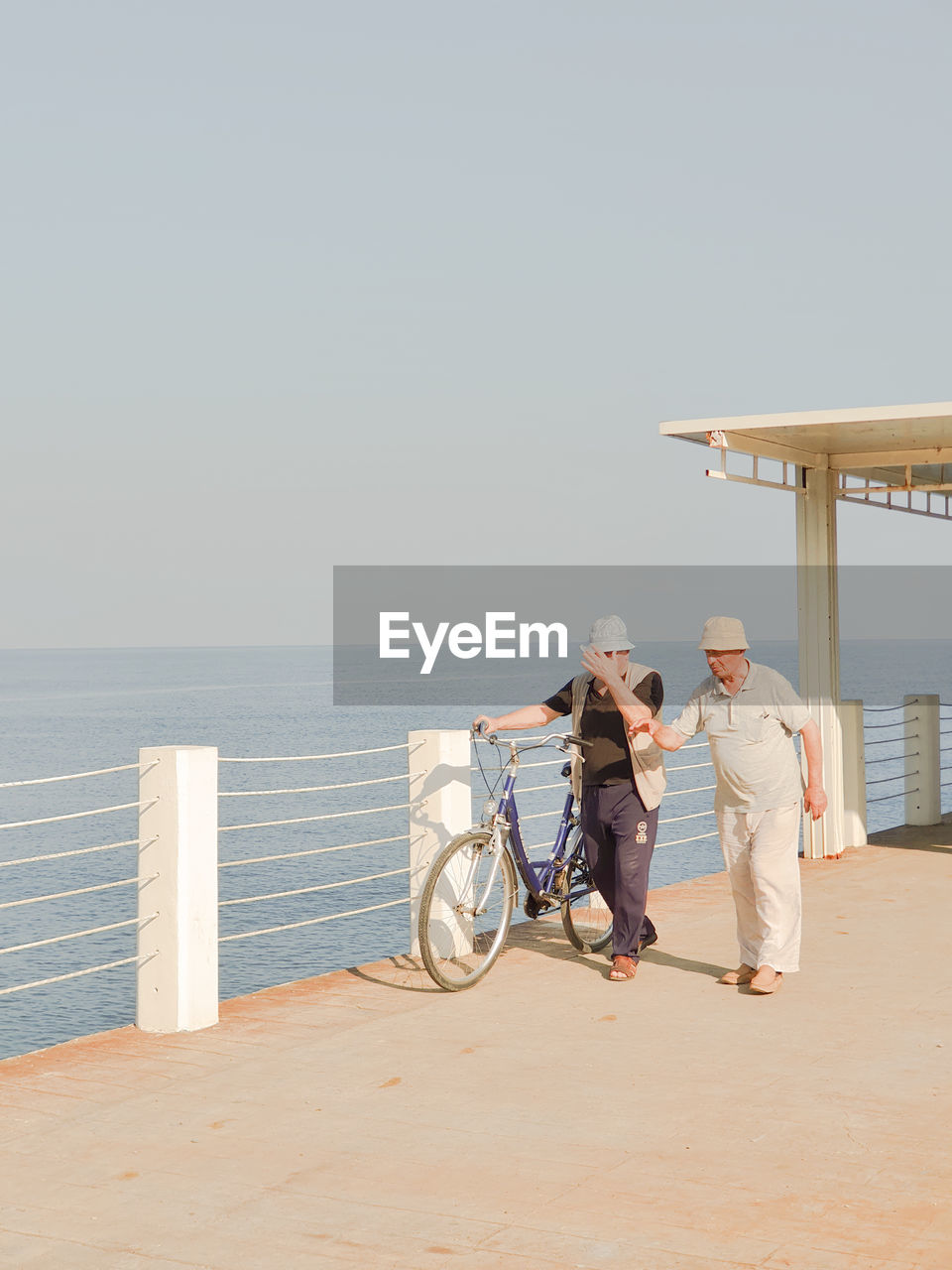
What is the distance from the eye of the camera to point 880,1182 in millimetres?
4219

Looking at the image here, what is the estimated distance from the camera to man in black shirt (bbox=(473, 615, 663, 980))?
272 inches

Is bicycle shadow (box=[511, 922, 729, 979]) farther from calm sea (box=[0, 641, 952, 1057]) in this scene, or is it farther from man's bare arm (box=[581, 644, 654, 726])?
calm sea (box=[0, 641, 952, 1057])

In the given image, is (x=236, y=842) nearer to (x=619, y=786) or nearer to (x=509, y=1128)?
(x=619, y=786)

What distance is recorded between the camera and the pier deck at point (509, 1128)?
384 centimetres

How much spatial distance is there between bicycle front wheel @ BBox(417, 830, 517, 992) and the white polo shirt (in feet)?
3.51

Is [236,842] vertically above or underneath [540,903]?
underneath

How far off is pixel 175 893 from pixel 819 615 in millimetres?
5991

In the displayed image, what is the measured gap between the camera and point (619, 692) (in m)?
6.68

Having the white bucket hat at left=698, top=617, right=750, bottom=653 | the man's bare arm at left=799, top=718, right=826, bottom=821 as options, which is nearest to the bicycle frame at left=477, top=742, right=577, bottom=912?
the white bucket hat at left=698, top=617, right=750, bottom=653

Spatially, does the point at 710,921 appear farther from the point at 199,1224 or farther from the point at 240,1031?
the point at 199,1224

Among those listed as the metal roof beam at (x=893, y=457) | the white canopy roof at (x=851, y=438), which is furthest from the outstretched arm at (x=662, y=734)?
the metal roof beam at (x=893, y=457)

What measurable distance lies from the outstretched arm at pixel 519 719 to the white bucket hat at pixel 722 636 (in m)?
Result: 0.78

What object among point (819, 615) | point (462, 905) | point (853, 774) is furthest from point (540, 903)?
point (853, 774)

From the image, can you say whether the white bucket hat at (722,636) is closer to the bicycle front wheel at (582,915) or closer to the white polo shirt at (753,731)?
the white polo shirt at (753,731)
